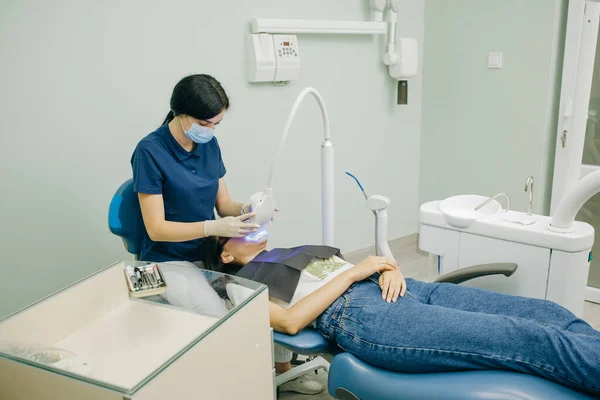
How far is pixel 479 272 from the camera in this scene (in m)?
1.71

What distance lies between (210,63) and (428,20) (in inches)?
60.4

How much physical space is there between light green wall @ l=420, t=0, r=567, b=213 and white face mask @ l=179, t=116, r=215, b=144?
190 cm

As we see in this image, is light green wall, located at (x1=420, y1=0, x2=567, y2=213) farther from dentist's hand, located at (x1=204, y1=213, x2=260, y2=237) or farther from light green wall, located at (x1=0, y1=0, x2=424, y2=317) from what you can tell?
dentist's hand, located at (x1=204, y1=213, x2=260, y2=237)

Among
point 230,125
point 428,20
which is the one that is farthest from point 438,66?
point 230,125

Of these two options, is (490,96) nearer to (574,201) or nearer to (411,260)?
(411,260)

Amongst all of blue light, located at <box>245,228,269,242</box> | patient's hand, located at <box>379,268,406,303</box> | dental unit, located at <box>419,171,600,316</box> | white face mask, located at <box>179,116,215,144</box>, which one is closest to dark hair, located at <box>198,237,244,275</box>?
blue light, located at <box>245,228,269,242</box>

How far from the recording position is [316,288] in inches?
63.1

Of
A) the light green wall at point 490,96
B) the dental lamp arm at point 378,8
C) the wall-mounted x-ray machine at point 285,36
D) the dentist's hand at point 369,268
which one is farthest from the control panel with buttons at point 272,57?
the dentist's hand at point 369,268

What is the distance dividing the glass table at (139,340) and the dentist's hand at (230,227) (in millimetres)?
290

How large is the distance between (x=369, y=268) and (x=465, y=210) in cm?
56

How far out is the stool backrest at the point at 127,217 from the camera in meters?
1.65

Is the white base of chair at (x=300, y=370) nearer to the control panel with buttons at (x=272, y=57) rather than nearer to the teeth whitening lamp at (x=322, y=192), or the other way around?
the teeth whitening lamp at (x=322, y=192)

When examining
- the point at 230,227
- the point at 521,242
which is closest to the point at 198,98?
the point at 230,227

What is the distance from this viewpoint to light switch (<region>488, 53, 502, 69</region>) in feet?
9.20
